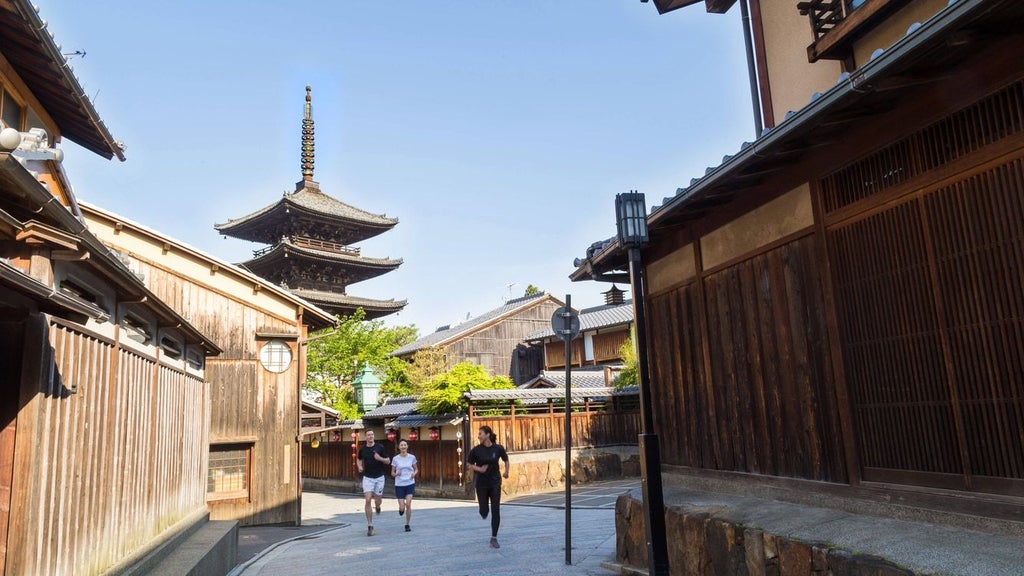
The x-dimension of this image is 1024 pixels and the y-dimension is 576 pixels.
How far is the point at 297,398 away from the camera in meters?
19.1

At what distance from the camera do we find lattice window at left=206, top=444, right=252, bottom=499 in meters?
17.7

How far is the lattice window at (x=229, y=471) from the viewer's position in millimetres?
17688

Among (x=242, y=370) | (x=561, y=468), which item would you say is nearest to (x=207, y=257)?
(x=242, y=370)

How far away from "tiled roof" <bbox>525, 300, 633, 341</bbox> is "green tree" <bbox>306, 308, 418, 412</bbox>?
917 cm

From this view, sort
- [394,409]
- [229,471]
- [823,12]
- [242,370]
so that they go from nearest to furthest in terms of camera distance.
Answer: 1. [823,12]
2. [229,471]
3. [242,370]
4. [394,409]

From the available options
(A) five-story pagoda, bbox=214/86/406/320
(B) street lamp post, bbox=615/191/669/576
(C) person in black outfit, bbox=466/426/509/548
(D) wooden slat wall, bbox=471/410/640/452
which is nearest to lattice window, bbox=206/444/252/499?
(D) wooden slat wall, bbox=471/410/640/452

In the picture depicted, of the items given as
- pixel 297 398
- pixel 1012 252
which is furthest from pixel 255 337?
pixel 1012 252

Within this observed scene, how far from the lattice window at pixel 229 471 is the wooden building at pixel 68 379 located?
847 centimetres

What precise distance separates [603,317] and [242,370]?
23714 mm

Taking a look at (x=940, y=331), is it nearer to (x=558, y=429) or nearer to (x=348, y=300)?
(x=558, y=429)

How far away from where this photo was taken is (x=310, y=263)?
37062 millimetres

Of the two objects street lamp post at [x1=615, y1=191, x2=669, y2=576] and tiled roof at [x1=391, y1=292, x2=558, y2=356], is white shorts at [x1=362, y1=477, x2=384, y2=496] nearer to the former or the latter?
street lamp post at [x1=615, y1=191, x2=669, y2=576]

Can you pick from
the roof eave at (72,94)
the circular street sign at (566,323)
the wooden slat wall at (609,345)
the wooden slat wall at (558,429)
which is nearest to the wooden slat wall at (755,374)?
the circular street sign at (566,323)

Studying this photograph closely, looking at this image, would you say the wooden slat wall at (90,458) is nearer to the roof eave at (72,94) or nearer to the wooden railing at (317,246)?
the roof eave at (72,94)
